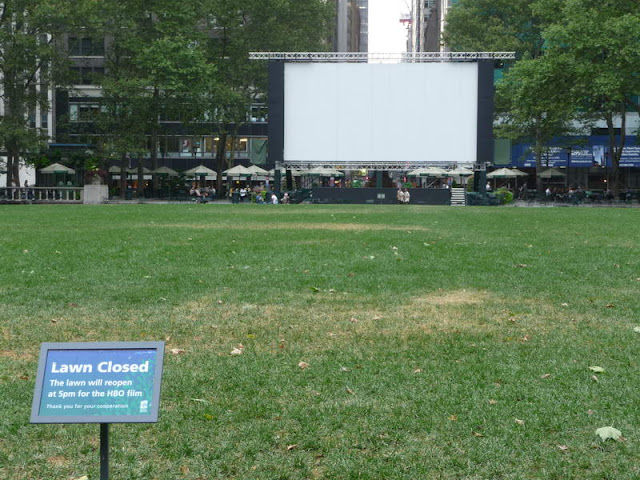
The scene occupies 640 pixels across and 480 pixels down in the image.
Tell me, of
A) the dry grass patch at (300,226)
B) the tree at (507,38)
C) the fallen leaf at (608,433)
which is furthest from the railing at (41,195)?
the fallen leaf at (608,433)

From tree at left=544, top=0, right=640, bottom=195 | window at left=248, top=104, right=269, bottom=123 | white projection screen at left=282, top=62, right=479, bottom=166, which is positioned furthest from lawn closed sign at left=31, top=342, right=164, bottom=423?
window at left=248, top=104, right=269, bottom=123

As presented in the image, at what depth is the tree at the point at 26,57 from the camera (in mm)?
53156

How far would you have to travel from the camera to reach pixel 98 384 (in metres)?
3.70

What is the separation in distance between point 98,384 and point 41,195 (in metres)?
59.5

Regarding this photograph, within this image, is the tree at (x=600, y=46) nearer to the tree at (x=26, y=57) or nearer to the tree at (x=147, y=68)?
the tree at (x=147, y=68)

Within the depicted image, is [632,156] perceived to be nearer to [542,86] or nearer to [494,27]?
[494,27]

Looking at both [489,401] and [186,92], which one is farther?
[186,92]

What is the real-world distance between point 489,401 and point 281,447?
1.79m

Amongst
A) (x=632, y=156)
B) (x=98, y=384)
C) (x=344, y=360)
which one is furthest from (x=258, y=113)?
(x=98, y=384)

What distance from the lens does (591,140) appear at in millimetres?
76562

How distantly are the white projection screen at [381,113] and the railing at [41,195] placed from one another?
16.6 metres

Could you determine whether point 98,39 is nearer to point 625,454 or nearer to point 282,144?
point 282,144

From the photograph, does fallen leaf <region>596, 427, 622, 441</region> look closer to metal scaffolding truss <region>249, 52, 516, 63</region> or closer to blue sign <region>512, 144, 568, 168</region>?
metal scaffolding truss <region>249, 52, 516, 63</region>

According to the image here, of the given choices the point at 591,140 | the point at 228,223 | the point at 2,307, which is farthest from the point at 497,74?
the point at 2,307
